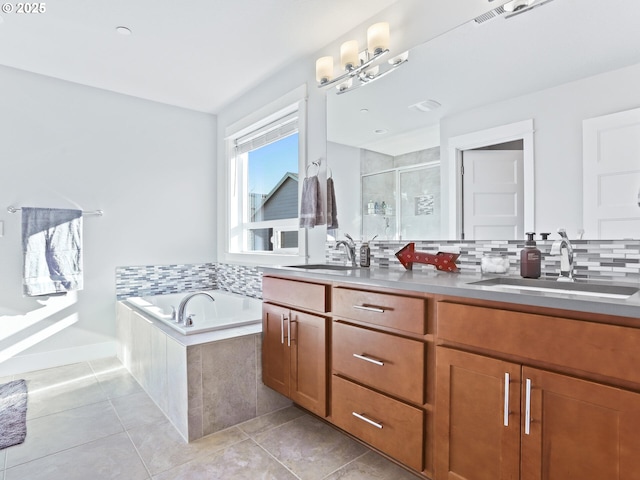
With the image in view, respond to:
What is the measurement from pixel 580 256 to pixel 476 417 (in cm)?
77

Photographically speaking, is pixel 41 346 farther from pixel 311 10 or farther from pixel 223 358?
pixel 311 10

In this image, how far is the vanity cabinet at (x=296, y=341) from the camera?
1789mm

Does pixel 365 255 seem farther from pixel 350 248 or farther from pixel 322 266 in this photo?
pixel 322 266

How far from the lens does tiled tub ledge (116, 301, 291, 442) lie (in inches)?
75.7

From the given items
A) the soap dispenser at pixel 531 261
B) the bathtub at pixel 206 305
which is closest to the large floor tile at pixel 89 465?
the bathtub at pixel 206 305

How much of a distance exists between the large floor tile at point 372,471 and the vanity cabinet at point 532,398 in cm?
39

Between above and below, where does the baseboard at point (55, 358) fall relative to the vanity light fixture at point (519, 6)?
below

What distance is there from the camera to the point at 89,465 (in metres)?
1.71

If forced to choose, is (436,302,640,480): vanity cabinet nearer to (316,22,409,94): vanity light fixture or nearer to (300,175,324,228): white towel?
(300,175,324,228): white towel

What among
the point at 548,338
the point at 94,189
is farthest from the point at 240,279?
the point at 548,338

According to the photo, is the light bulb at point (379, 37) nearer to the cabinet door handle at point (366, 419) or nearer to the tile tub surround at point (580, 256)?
the tile tub surround at point (580, 256)

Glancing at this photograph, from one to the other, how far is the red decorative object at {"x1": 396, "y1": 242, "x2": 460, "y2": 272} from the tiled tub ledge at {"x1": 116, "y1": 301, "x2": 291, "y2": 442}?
99cm

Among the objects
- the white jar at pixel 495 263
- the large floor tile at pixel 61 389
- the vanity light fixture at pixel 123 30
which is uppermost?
the vanity light fixture at pixel 123 30

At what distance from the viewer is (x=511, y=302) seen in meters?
1.10
